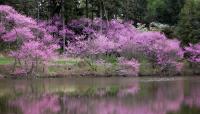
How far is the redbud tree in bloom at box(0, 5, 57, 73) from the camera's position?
130ft

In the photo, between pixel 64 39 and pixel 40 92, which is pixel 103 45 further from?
pixel 40 92

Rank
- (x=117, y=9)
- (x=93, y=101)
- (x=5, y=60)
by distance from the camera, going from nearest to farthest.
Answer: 1. (x=93, y=101)
2. (x=5, y=60)
3. (x=117, y=9)

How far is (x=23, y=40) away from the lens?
4109 centimetres

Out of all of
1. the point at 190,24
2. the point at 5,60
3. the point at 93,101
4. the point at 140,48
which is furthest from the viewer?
the point at 190,24

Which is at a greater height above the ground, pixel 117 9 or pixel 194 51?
pixel 117 9

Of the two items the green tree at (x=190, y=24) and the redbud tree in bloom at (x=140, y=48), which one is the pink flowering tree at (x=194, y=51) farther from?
the redbud tree in bloom at (x=140, y=48)

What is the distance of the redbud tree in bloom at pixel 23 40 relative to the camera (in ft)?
130

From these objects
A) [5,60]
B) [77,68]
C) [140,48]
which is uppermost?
[140,48]

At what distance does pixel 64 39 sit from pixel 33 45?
10732mm

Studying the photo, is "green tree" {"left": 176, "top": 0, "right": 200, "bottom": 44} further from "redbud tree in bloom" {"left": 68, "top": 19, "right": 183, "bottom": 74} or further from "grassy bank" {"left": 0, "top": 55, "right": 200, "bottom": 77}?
"grassy bank" {"left": 0, "top": 55, "right": 200, "bottom": 77}

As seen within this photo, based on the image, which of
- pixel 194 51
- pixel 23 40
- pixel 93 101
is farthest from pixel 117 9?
pixel 93 101

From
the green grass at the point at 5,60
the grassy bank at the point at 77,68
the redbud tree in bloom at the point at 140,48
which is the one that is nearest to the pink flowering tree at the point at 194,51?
the redbud tree in bloom at the point at 140,48

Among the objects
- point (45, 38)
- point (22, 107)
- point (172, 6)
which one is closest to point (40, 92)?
point (22, 107)

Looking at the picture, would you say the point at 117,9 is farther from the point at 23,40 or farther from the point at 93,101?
the point at 93,101
